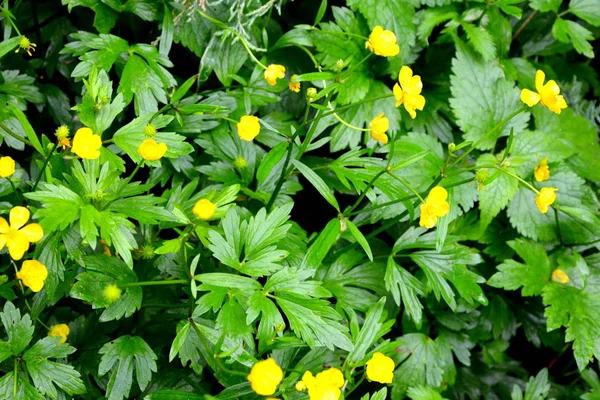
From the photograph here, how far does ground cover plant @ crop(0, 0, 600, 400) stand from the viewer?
1.33 metres

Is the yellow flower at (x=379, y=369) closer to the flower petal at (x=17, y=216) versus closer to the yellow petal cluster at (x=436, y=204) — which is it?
the yellow petal cluster at (x=436, y=204)

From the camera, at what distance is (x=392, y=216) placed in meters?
1.76

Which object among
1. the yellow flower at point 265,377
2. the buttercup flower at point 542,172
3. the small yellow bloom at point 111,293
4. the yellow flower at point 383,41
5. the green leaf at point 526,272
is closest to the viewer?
the yellow flower at point 265,377

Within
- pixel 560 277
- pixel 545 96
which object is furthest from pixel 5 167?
pixel 560 277

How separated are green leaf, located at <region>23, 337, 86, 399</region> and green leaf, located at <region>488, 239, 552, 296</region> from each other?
126cm

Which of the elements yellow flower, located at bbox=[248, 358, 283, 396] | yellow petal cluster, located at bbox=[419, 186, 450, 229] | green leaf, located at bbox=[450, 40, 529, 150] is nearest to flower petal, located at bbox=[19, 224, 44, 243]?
yellow flower, located at bbox=[248, 358, 283, 396]

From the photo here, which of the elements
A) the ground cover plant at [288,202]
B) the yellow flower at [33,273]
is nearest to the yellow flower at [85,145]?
the ground cover plant at [288,202]

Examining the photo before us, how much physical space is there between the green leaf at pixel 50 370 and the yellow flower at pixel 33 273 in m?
0.16

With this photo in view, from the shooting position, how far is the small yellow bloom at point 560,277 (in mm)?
1979

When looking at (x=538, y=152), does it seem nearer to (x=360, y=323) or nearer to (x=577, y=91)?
(x=577, y=91)

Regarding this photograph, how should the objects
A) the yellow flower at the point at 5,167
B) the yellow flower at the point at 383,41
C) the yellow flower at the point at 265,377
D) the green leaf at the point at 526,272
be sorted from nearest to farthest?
the yellow flower at the point at 265,377
the yellow flower at the point at 5,167
the yellow flower at the point at 383,41
the green leaf at the point at 526,272

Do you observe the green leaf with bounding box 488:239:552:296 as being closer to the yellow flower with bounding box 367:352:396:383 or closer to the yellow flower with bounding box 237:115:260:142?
the yellow flower with bounding box 367:352:396:383

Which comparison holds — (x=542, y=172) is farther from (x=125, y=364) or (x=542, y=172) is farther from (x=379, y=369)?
(x=125, y=364)

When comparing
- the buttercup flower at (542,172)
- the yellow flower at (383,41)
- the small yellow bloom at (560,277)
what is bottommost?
the small yellow bloom at (560,277)
